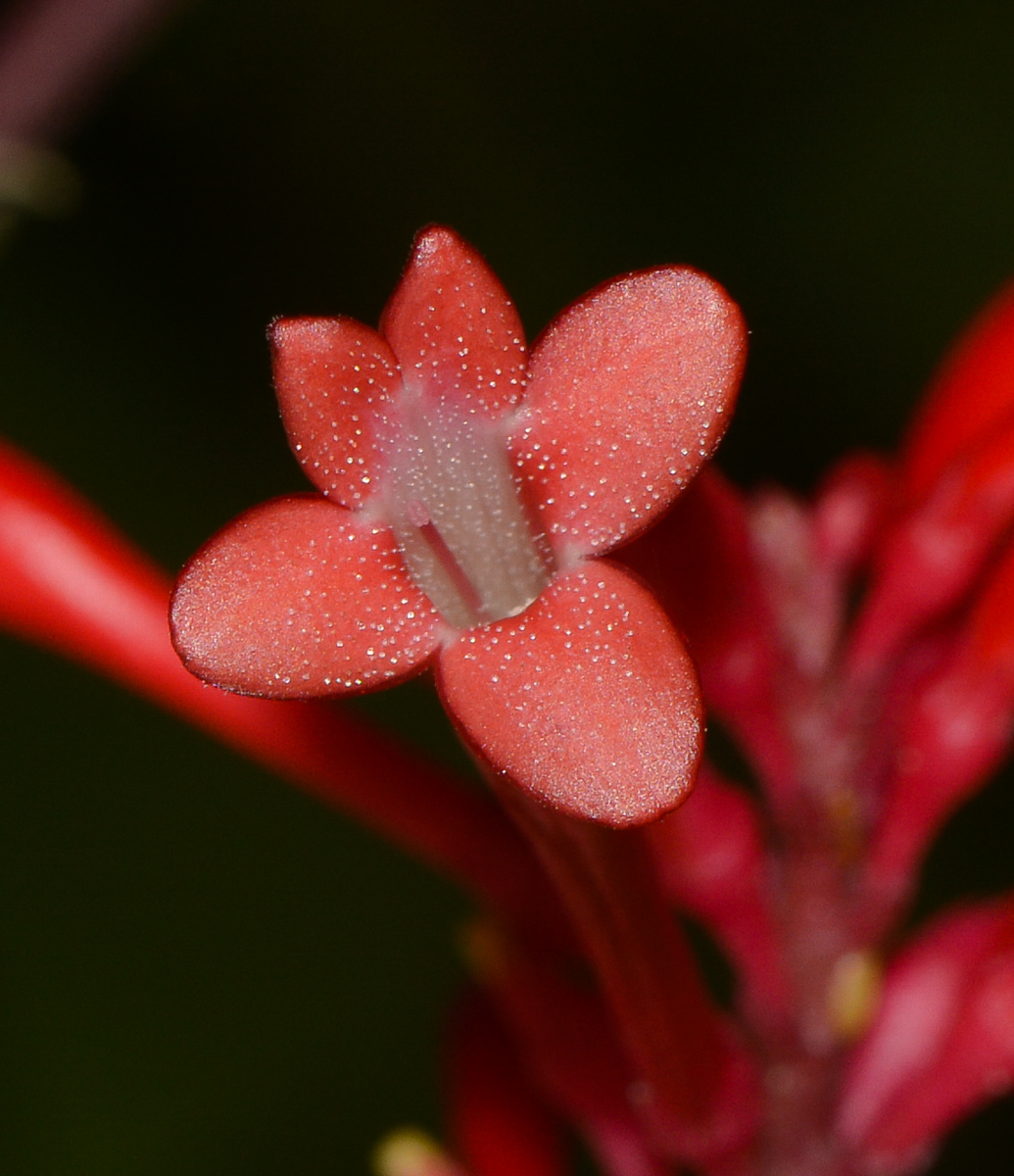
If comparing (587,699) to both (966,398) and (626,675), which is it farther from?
(966,398)

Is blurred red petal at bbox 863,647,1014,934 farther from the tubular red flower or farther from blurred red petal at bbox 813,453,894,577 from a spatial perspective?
the tubular red flower

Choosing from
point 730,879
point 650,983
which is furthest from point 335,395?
point 730,879

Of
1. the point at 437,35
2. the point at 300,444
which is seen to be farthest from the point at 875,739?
the point at 437,35

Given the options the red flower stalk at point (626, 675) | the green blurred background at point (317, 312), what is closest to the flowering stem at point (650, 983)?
the red flower stalk at point (626, 675)

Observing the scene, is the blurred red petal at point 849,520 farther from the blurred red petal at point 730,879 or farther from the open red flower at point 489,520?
the open red flower at point 489,520

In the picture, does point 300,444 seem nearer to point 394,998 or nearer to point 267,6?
point 394,998
